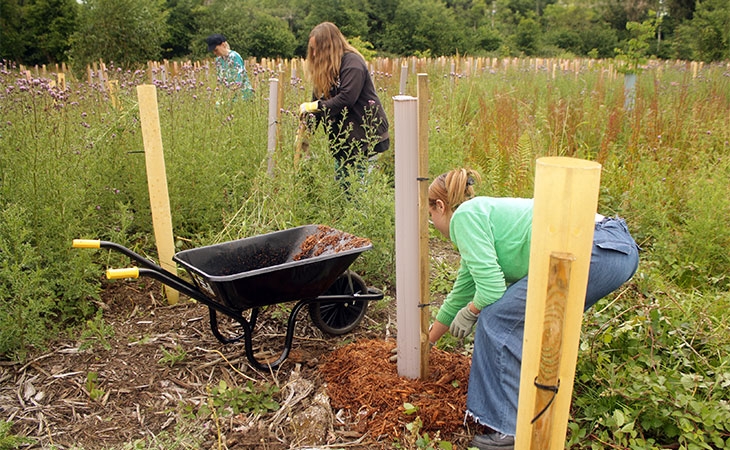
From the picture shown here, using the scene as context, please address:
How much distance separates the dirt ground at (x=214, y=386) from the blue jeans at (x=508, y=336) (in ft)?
0.66

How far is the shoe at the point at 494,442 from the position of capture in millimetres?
2283

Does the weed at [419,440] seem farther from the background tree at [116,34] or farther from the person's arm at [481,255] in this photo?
the background tree at [116,34]

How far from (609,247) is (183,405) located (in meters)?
2.06

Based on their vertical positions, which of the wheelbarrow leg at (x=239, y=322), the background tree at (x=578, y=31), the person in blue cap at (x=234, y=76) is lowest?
the wheelbarrow leg at (x=239, y=322)

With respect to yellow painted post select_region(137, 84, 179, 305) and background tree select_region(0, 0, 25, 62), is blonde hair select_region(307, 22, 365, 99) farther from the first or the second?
background tree select_region(0, 0, 25, 62)

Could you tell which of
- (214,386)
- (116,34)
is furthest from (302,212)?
(116,34)

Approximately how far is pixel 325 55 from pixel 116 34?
1618cm

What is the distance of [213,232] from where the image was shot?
4.16 metres

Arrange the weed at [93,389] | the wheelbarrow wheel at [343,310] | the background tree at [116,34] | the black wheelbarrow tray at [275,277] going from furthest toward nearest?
the background tree at [116,34] < the wheelbarrow wheel at [343,310] < the weed at [93,389] < the black wheelbarrow tray at [275,277]

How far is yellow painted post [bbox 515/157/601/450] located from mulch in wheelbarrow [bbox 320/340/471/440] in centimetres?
101

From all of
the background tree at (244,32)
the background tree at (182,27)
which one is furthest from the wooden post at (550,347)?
the background tree at (182,27)

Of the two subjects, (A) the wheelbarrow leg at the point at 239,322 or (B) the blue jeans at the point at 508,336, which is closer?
(B) the blue jeans at the point at 508,336

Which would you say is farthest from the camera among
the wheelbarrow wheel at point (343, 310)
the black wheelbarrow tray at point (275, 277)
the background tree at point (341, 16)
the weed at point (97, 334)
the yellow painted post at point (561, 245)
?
the background tree at point (341, 16)

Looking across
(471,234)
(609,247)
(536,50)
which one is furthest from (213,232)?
(536,50)
